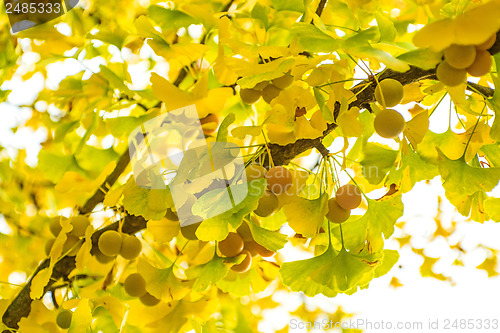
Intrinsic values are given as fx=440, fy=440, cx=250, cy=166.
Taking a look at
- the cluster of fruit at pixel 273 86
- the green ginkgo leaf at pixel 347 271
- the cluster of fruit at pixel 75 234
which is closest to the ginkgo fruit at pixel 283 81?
the cluster of fruit at pixel 273 86

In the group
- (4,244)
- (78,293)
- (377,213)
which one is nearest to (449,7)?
(377,213)

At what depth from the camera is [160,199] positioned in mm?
489

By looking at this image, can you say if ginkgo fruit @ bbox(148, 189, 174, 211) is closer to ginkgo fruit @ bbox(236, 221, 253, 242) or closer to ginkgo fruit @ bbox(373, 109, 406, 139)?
ginkgo fruit @ bbox(236, 221, 253, 242)

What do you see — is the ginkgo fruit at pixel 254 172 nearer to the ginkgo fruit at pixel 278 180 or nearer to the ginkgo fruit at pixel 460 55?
the ginkgo fruit at pixel 278 180

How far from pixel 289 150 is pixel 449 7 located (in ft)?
0.78

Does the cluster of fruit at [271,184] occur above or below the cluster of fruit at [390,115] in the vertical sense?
below

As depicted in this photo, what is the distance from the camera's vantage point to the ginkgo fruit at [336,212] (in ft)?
1.72

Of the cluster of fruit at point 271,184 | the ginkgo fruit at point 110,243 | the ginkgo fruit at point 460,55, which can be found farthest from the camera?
the ginkgo fruit at point 110,243

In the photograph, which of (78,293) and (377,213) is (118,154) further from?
(377,213)

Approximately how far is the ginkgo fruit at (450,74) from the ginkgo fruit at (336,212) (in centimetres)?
19

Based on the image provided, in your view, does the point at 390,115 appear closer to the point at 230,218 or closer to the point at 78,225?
the point at 230,218

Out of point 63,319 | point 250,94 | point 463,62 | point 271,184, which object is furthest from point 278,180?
point 63,319

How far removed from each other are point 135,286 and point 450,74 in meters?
0.47

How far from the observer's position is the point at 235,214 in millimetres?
454
